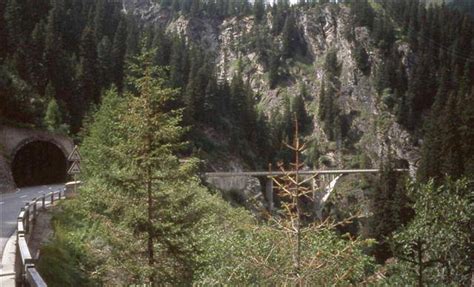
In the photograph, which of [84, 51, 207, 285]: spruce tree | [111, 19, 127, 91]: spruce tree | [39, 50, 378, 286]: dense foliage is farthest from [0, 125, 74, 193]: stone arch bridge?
[111, 19, 127, 91]: spruce tree

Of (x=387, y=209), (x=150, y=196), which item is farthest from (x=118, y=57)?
(x=150, y=196)

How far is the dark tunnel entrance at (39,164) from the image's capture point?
51125mm

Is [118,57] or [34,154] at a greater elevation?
[118,57]

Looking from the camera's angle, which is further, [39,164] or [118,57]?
[118,57]

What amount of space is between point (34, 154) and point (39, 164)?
3.77 ft

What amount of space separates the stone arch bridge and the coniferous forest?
1386 millimetres

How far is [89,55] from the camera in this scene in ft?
292

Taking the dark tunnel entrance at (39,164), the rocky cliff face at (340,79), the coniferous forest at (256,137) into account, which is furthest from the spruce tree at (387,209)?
the rocky cliff face at (340,79)

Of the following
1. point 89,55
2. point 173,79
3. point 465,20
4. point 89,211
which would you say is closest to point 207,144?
point 173,79

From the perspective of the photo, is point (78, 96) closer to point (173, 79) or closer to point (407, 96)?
point (173, 79)

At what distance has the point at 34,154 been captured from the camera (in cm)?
5312

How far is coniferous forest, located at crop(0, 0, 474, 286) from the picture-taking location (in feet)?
48.5

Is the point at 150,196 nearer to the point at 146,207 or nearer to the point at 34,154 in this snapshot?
the point at 146,207

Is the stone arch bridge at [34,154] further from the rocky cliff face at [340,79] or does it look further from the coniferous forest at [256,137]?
the rocky cliff face at [340,79]
